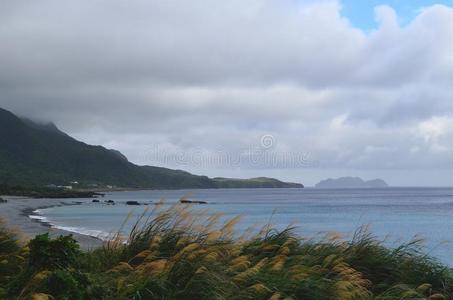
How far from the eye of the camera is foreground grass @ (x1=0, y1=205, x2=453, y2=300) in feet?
27.0

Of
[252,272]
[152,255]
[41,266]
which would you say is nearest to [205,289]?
[252,272]

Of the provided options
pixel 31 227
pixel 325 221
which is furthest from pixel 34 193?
pixel 31 227

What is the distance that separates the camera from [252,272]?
9055mm

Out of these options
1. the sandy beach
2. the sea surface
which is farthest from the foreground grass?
the sandy beach

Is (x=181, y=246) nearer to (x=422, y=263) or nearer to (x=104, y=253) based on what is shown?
(x=104, y=253)

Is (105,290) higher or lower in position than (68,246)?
lower

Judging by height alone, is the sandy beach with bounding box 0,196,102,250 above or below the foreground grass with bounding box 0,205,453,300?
below

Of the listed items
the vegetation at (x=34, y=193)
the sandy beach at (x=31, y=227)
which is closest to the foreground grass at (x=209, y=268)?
the sandy beach at (x=31, y=227)

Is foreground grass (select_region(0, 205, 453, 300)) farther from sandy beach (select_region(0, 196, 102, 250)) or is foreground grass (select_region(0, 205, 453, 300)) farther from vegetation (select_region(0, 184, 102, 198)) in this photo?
vegetation (select_region(0, 184, 102, 198))

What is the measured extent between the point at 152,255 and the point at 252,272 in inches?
69.4

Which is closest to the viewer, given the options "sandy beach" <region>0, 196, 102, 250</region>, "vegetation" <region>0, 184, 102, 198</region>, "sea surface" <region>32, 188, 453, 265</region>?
"sandy beach" <region>0, 196, 102, 250</region>

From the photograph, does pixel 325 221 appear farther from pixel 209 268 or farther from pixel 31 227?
pixel 209 268

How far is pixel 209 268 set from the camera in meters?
8.87

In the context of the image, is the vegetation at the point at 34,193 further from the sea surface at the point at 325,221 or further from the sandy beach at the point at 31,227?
the sandy beach at the point at 31,227
